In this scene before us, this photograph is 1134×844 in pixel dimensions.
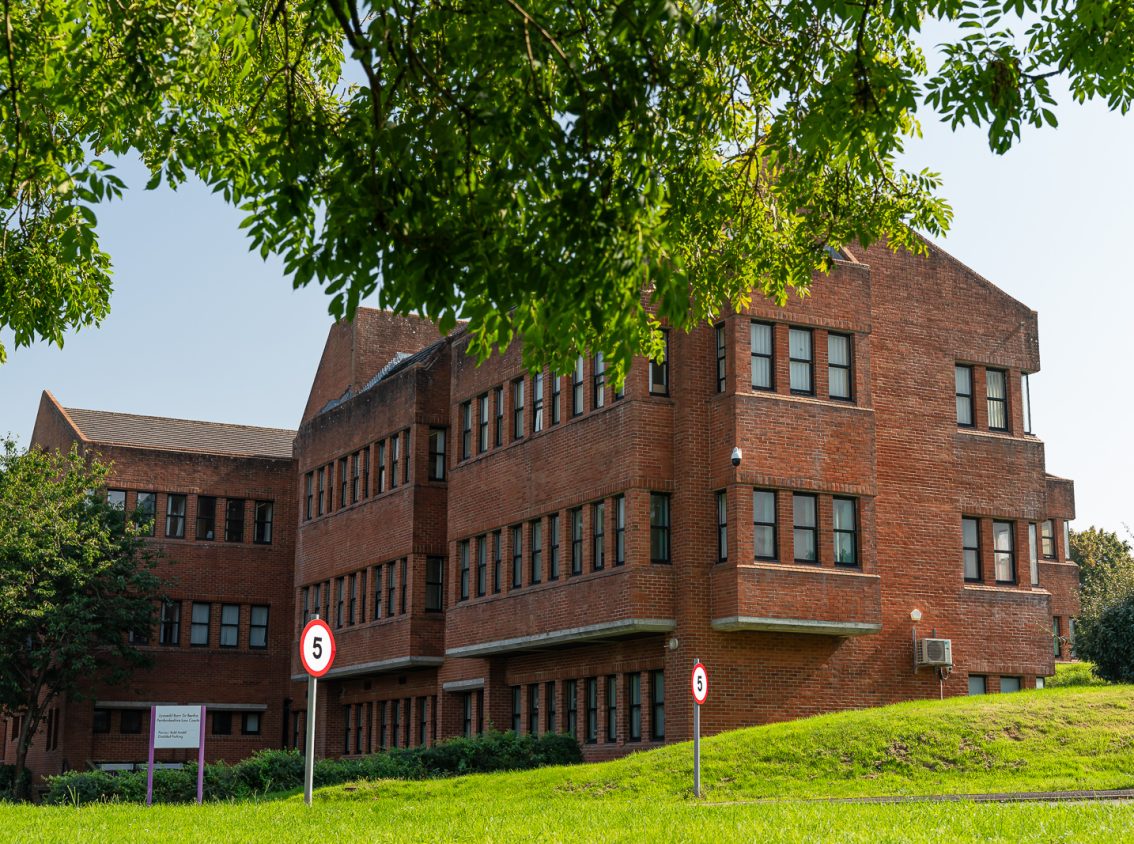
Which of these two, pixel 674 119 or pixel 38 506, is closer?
pixel 674 119

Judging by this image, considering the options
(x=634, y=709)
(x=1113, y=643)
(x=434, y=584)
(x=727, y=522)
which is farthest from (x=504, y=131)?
(x=434, y=584)

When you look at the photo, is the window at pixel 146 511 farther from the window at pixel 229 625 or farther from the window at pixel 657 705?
the window at pixel 657 705

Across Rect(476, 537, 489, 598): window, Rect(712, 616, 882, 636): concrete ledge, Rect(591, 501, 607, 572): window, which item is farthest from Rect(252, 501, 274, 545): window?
Rect(712, 616, 882, 636): concrete ledge

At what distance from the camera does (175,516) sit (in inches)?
1998

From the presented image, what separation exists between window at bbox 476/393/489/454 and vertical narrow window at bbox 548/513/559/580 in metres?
3.95

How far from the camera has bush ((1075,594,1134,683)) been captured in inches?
1299

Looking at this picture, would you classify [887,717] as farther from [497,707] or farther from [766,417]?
[497,707]

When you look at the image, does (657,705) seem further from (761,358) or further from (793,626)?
(761,358)

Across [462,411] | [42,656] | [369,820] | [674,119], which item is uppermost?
[462,411]

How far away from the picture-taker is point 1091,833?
11773 mm

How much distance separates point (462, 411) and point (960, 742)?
17.7 meters

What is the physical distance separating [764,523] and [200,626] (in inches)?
1053

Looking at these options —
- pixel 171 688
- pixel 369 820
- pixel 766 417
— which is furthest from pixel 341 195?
pixel 171 688

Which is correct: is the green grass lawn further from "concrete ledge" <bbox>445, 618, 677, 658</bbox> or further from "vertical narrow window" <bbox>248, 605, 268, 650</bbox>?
"vertical narrow window" <bbox>248, 605, 268, 650</bbox>
